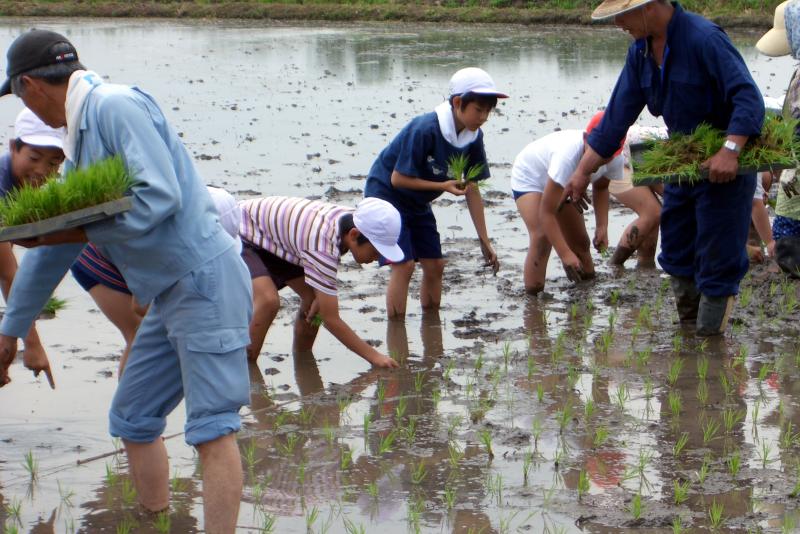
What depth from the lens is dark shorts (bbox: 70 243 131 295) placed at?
4613 mm

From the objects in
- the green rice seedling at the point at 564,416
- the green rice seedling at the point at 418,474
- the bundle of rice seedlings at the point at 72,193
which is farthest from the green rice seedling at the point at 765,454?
the bundle of rice seedlings at the point at 72,193

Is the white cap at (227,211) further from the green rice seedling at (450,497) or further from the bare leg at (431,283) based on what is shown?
the bare leg at (431,283)

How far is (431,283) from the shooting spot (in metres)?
6.88

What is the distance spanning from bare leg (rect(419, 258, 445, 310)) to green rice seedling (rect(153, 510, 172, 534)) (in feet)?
10.1

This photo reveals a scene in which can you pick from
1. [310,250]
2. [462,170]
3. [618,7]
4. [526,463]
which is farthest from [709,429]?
[462,170]

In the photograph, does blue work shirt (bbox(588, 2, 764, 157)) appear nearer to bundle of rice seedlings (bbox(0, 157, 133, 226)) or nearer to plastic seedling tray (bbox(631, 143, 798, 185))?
plastic seedling tray (bbox(631, 143, 798, 185))

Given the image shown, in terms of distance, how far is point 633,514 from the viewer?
156 inches

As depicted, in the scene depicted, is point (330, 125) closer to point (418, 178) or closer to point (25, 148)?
point (418, 178)

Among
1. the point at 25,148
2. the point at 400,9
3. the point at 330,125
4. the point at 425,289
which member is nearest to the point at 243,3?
the point at 400,9

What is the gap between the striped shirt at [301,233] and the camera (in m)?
5.30

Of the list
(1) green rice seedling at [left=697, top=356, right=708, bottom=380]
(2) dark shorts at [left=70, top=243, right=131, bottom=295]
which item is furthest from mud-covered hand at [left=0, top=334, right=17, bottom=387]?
(1) green rice seedling at [left=697, top=356, right=708, bottom=380]

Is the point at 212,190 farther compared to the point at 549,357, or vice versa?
the point at 549,357

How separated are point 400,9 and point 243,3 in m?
4.66

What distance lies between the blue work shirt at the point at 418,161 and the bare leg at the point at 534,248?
69 cm
